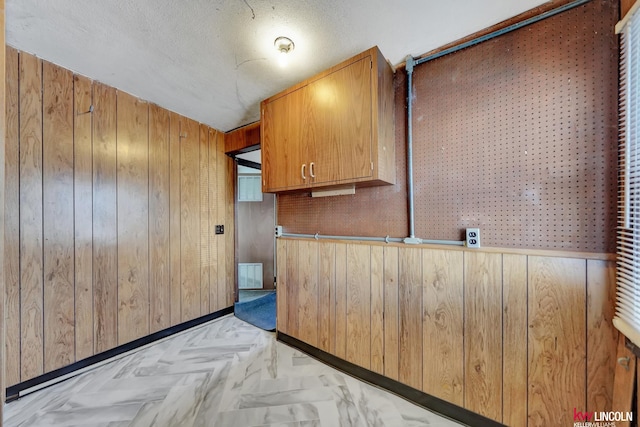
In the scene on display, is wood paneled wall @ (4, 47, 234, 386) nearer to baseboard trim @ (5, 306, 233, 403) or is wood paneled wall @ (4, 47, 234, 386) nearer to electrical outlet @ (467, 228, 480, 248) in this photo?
baseboard trim @ (5, 306, 233, 403)

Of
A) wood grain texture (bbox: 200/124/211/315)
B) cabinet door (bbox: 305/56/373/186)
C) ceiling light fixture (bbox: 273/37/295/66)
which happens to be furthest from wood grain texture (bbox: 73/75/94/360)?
cabinet door (bbox: 305/56/373/186)

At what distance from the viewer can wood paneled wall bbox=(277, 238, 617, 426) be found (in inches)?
43.8

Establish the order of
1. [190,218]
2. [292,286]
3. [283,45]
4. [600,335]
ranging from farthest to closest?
1. [190,218]
2. [292,286]
3. [283,45]
4. [600,335]

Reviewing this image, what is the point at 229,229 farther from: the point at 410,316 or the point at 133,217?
the point at 410,316

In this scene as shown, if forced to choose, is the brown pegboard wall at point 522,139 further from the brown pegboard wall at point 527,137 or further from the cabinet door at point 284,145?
the cabinet door at point 284,145

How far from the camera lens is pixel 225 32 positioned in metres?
1.45

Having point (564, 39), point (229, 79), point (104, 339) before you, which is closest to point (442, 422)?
point (564, 39)

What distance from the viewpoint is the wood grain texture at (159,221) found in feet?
7.52

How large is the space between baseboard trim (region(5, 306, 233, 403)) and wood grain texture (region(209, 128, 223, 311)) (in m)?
0.33

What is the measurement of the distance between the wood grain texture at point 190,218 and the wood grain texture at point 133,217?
0.35m

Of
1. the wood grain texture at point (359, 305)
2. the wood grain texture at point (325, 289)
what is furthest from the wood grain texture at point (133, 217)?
the wood grain texture at point (359, 305)

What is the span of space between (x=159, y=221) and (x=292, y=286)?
149 cm

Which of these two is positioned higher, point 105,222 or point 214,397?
point 105,222

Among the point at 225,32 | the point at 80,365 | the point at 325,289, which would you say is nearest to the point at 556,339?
the point at 325,289
